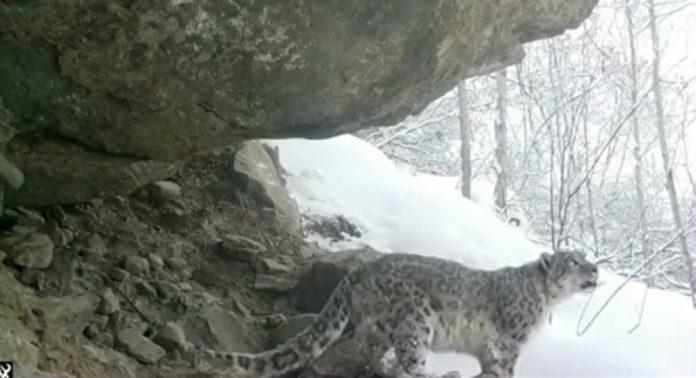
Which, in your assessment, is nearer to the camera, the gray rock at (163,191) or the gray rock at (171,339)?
the gray rock at (171,339)

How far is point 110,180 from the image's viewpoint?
17.5 ft

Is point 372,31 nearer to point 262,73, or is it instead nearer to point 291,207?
point 262,73

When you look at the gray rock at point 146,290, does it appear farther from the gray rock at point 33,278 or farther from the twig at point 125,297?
the gray rock at point 33,278

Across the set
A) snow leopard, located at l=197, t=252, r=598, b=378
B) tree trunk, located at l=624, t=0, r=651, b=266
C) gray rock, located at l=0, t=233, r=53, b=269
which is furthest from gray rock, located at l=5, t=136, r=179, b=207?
tree trunk, located at l=624, t=0, r=651, b=266

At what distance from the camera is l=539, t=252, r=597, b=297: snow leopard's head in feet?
19.7

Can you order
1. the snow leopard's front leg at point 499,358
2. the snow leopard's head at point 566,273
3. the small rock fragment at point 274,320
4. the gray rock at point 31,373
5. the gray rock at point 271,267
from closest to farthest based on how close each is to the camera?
1. the gray rock at point 31,373
2. the snow leopard's front leg at point 499,358
3. the small rock fragment at point 274,320
4. the snow leopard's head at point 566,273
5. the gray rock at point 271,267

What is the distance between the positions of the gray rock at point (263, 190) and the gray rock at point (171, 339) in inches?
84.4

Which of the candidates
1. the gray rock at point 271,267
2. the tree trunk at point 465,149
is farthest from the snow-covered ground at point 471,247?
the tree trunk at point 465,149

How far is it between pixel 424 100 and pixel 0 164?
8.99 ft

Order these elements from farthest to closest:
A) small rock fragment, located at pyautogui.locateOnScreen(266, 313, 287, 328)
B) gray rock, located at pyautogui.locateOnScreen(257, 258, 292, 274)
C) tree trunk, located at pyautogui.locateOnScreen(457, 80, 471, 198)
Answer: tree trunk, located at pyautogui.locateOnScreen(457, 80, 471, 198) → gray rock, located at pyautogui.locateOnScreen(257, 258, 292, 274) → small rock fragment, located at pyautogui.locateOnScreen(266, 313, 287, 328)

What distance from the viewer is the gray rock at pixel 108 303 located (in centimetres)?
500

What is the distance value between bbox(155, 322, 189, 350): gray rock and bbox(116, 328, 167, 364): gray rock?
5cm

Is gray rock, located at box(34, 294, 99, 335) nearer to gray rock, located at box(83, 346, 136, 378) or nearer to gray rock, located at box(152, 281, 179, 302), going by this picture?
gray rock, located at box(83, 346, 136, 378)

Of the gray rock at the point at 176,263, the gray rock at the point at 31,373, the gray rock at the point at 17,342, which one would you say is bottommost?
the gray rock at the point at 176,263
